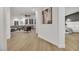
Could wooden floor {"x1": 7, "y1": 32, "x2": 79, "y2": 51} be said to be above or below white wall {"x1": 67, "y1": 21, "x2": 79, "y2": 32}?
below

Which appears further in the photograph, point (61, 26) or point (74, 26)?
point (74, 26)

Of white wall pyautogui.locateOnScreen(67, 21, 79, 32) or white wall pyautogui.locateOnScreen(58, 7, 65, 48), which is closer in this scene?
A: white wall pyautogui.locateOnScreen(58, 7, 65, 48)

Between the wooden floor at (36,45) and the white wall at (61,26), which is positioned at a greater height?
the white wall at (61,26)

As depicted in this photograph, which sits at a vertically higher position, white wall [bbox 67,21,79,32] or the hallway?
white wall [bbox 67,21,79,32]

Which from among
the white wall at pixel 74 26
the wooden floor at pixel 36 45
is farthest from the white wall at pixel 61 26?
the white wall at pixel 74 26

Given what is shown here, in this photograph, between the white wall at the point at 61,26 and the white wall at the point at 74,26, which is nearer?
the white wall at the point at 61,26

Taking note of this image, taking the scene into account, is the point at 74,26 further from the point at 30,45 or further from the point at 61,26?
the point at 30,45

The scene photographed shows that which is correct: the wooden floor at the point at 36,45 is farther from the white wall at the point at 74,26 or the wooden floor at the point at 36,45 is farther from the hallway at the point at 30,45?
the white wall at the point at 74,26

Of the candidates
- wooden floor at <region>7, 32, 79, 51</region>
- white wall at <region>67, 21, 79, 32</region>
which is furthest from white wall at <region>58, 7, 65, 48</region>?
white wall at <region>67, 21, 79, 32</region>

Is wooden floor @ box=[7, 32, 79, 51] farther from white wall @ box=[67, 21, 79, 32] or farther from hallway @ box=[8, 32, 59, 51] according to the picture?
white wall @ box=[67, 21, 79, 32]

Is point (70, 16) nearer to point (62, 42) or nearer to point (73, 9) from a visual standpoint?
point (73, 9)

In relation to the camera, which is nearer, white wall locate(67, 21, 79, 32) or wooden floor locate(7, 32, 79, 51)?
wooden floor locate(7, 32, 79, 51)

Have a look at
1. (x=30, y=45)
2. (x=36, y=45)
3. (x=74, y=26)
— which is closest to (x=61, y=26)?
(x=36, y=45)
